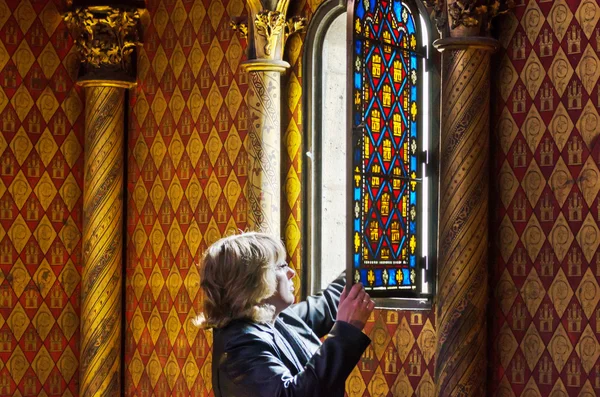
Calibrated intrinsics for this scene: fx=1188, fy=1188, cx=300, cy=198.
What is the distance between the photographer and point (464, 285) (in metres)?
6.37

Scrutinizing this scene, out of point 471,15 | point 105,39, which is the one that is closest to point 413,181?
point 471,15

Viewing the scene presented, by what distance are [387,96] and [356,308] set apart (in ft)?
8.52

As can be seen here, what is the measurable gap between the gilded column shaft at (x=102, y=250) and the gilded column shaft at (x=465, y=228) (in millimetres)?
2940

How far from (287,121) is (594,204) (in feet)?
7.38

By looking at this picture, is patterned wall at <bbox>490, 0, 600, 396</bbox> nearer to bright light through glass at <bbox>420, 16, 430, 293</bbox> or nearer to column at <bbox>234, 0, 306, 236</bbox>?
bright light through glass at <bbox>420, 16, 430, 293</bbox>

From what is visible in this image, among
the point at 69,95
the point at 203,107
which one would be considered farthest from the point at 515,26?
the point at 69,95

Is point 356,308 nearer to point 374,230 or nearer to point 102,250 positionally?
point 374,230

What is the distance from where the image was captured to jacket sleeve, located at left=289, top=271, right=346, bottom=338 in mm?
4918

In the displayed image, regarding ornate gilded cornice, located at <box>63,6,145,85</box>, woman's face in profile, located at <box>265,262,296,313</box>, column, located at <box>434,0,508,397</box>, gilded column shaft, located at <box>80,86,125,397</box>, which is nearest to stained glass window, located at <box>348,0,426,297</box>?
column, located at <box>434,0,508,397</box>

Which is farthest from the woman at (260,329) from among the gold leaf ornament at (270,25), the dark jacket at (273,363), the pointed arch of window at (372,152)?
the gold leaf ornament at (270,25)

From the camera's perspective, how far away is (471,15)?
21.0 feet

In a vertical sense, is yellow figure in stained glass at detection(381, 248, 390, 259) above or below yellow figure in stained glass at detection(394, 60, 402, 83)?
below

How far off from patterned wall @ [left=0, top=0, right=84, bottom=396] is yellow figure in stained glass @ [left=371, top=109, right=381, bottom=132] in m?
3.24

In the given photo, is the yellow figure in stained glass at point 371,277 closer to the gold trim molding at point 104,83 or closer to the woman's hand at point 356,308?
the woman's hand at point 356,308
